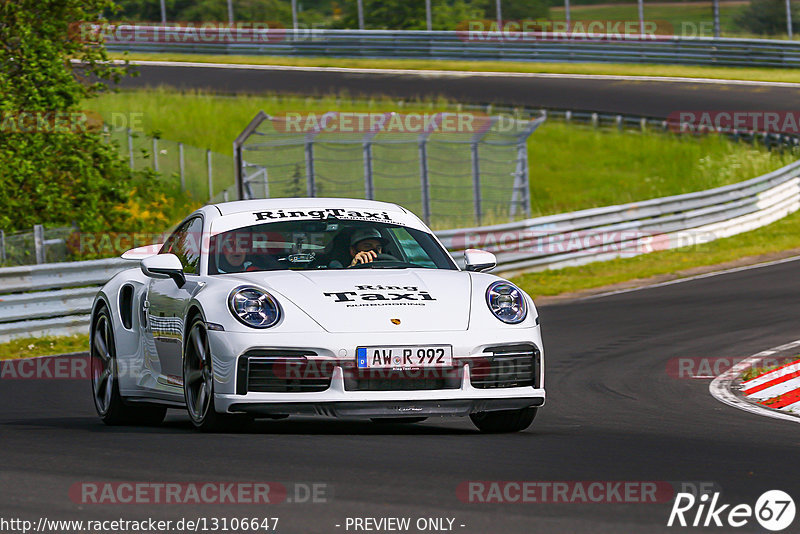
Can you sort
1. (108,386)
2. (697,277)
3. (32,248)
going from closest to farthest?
(108,386)
(32,248)
(697,277)

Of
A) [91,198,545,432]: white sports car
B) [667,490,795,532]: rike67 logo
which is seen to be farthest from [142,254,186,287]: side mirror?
[667,490,795,532]: rike67 logo

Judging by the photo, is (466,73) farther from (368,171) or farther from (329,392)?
(329,392)

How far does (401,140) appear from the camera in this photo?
70.5 feet

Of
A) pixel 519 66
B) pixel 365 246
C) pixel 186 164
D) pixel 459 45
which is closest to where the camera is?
pixel 365 246

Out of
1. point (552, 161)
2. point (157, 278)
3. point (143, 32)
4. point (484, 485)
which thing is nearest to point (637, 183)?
point (552, 161)

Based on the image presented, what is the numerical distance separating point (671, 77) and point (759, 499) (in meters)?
34.8

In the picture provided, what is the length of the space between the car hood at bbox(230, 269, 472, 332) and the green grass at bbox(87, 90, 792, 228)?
674 inches

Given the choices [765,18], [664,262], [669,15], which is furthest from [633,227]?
[669,15]

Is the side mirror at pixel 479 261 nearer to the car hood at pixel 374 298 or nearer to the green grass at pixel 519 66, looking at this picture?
the car hood at pixel 374 298

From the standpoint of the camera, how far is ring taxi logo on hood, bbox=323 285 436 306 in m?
7.59

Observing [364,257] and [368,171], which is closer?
[364,257]

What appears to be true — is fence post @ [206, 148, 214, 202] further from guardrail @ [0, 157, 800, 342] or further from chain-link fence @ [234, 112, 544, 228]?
guardrail @ [0, 157, 800, 342]

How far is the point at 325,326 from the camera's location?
291 inches

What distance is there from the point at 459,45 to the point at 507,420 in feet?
116
